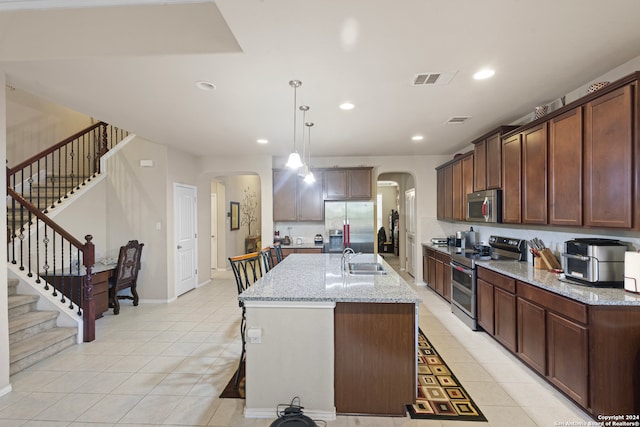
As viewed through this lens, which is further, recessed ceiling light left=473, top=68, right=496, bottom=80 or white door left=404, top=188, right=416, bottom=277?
white door left=404, top=188, right=416, bottom=277

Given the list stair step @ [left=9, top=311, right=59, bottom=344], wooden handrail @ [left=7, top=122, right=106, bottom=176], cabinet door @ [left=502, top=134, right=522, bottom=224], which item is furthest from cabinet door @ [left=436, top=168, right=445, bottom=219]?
wooden handrail @ [left=7, top=122, right=106, bottom=176]

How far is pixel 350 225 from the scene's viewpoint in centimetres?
563

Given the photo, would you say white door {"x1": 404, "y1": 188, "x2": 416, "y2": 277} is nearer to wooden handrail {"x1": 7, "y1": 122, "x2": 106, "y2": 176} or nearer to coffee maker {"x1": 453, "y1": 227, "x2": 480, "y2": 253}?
coffee maker {"x1": 453, "y1": 227, "x2": 480, "y2": 253}

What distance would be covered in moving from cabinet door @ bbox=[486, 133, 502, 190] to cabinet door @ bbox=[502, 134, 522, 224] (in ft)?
0.28

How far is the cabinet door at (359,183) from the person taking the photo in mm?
5723

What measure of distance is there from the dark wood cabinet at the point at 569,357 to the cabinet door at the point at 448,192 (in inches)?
117

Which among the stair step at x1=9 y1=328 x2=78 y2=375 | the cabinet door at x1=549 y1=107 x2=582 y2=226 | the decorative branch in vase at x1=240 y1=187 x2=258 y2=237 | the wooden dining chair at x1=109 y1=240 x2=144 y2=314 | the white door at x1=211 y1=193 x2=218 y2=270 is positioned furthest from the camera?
the decorative branch in vase at x1=240 y1=187 x2=258 y2=237

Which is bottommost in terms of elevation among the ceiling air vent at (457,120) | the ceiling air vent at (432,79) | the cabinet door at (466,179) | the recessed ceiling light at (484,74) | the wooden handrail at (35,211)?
the wooden handrail at (35,211)

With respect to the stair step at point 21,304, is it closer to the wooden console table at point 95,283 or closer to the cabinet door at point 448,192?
the wooden console table at point 95,283

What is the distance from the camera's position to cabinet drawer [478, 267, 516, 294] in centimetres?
286

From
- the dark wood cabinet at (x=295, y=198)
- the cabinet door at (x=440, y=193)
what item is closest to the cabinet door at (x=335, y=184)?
the dark wood cabinet at (x=295, y=198)

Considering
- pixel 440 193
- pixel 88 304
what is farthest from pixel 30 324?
pixel 440 193

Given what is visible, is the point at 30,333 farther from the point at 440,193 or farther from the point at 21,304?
the point at 440,193

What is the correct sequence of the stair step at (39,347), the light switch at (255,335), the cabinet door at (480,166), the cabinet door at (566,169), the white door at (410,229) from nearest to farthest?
the light switch at (255,335), the cabinet door at (566,169), the stair step at (39,347), the cabinet door at (480,166), the white door at (410,229)
